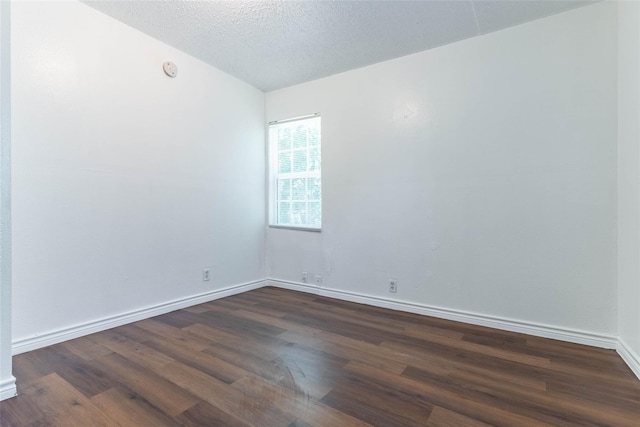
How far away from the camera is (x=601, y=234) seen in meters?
2.21

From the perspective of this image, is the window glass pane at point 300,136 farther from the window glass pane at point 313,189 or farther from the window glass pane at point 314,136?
the window glass pane at point 313,189

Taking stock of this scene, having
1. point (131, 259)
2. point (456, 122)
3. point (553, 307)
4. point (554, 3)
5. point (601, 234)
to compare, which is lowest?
point (553, 307)

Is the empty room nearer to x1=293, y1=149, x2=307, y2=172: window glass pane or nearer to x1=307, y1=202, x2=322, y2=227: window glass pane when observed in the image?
x1=307, y1=202, x2=322, y2=227: window glass pane

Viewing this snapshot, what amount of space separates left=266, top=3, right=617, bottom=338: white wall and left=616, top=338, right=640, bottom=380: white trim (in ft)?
0.45

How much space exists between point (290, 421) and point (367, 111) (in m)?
2.76

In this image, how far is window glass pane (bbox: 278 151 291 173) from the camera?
389 centimetres

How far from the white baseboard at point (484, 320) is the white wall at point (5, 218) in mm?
2540

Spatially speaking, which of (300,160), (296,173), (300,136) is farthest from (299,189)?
(300,136)

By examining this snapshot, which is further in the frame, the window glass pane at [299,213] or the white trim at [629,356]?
the window glass pane at [299,213]

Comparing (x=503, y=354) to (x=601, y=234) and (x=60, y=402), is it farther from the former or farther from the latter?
(x=60, y=402)

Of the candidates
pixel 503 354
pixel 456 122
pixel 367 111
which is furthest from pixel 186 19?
pixel 503 354

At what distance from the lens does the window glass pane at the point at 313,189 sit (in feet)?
12.0

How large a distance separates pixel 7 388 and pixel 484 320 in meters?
3.13

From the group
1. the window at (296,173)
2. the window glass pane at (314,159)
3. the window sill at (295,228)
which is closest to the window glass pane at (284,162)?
the window at (296,173)
